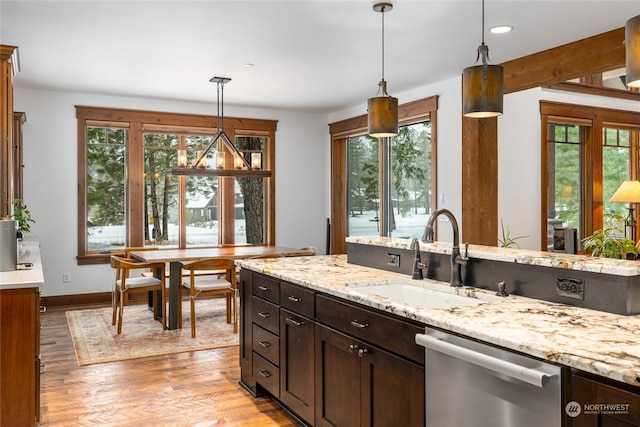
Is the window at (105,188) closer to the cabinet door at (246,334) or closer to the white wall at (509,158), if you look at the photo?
the white wall at (509,158)

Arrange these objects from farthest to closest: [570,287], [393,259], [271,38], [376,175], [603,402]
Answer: [376,175] → [271,38] → [393,259] → [570,287] → [603,402]

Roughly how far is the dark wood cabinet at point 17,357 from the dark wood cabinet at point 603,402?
263 centimetres

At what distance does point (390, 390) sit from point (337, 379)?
45cm

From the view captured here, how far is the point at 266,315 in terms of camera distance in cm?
341

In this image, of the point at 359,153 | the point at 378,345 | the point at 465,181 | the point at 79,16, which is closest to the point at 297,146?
the point at 359,153

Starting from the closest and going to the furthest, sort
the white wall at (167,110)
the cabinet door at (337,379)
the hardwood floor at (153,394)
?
the cabinet door at (337,379)
the hardwood floor at (153,394)
the white wall at (167,110)

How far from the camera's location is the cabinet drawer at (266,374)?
3.30 m

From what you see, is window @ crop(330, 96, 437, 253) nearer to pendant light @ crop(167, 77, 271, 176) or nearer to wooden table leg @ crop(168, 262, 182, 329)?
pendant light @ crop(167, 77, 271, 176)

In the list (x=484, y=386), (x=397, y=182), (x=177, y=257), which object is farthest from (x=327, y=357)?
(x=397, y=182)

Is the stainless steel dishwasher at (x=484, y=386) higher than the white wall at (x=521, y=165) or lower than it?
lower

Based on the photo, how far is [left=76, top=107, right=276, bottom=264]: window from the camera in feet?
22.9

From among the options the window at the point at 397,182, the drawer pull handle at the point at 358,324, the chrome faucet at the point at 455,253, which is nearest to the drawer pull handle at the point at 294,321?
the drawer pull handle at the point at 358,324

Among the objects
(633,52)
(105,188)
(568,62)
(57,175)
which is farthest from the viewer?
(105,188)

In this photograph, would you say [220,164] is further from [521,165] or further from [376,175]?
[521,165]
